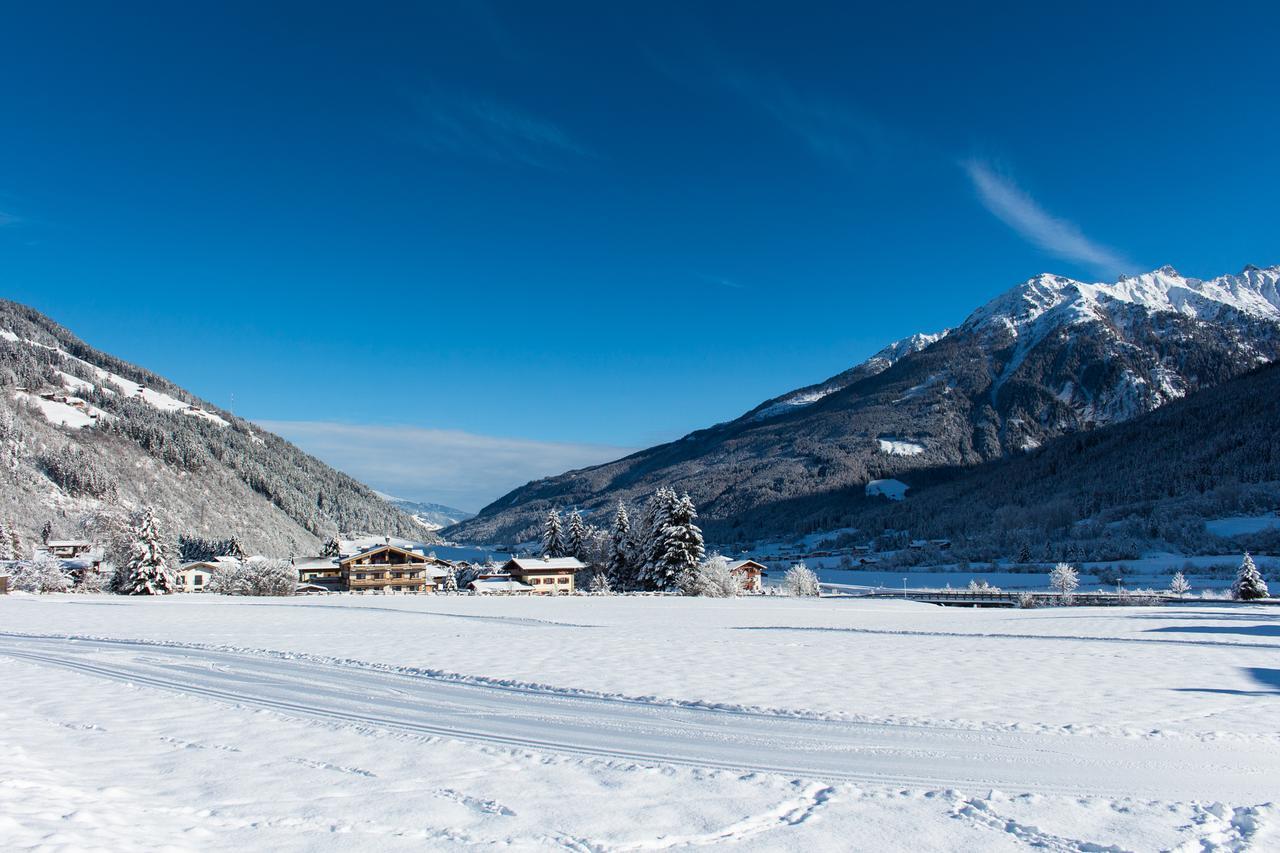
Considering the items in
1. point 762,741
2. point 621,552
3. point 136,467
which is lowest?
point 762,741

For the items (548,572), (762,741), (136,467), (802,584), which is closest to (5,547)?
(548,572)

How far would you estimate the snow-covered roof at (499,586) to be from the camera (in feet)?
228

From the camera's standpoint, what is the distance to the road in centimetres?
866

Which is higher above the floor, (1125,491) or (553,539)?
(1125,491)

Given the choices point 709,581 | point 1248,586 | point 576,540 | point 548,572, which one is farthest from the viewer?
point 576,540

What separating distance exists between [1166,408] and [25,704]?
700 ft

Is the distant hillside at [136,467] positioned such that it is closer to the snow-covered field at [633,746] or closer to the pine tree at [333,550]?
the pine tree at [333,550]

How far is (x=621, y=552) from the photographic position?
2628 inches

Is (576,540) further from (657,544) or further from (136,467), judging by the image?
(136,467)

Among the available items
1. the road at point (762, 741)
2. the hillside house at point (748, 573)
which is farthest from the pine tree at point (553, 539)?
the road at point (762, 741)

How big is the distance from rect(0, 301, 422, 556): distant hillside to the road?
93209mm

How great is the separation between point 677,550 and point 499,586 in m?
21.2

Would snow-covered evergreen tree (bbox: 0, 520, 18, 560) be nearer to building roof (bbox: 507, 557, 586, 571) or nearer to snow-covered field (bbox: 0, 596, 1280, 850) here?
building roof (bbox: 507, 557, 586, 571)

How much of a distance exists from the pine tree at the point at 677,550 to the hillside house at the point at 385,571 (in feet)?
100
